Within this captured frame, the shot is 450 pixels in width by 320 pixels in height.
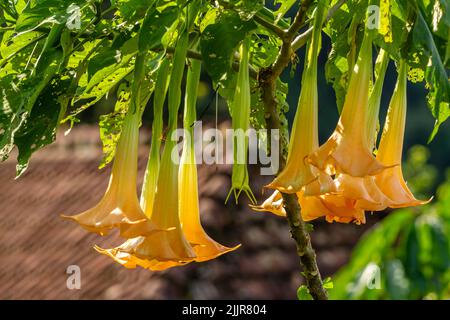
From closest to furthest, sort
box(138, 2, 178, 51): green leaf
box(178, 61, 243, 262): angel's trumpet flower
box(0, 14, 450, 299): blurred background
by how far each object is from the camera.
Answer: box(138, 2, 178, 51): green leaf, box(178, 61, 243, 262): angel's trumpet flower, box(0, 14, 450, 299): blurred background

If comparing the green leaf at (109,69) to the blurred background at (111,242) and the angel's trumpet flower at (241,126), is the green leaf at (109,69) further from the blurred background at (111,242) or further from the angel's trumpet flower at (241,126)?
the blurred background at (111,242)

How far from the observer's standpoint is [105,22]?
3.73 ft

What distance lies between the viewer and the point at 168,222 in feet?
3.48

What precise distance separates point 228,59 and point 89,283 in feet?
6.13

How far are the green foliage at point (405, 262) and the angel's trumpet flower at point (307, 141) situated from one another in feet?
0.90

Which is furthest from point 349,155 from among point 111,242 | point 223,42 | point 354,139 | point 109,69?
point 111,242

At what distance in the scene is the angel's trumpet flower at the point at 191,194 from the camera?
1121 mm

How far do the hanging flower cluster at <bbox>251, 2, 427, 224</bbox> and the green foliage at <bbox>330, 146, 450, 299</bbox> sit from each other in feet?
0.62

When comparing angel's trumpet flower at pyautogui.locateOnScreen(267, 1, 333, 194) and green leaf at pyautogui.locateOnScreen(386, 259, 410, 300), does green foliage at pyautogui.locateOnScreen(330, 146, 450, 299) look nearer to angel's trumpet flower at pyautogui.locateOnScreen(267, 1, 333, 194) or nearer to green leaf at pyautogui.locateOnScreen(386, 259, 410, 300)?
green leaf at pyautogui.locateOnScreen(386, 259, 410, 300)

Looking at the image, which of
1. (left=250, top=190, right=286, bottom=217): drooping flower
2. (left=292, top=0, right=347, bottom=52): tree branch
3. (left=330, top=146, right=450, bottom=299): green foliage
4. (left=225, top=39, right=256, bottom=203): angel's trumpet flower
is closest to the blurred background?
(left=330, top=146, right=450, bottom=299): green foliage

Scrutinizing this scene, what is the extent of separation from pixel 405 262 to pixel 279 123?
0.84 feet

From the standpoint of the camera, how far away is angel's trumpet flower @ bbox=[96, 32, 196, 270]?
1034mm

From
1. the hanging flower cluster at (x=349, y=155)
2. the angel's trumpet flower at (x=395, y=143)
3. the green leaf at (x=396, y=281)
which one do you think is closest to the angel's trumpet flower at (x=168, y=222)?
the hanging flower cluster at (x=349, y=155)

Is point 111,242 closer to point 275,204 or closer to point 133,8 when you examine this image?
point 275,204
